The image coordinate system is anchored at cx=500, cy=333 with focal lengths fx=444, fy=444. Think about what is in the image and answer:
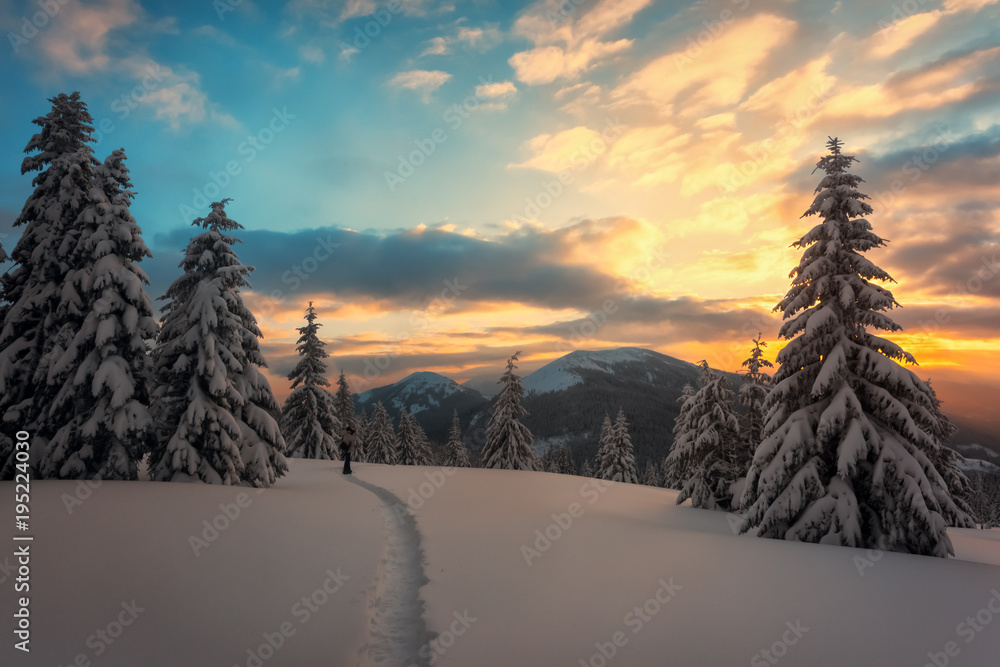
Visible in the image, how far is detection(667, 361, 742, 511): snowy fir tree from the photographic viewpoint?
2055 centimetres

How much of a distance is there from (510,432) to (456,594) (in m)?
30.7

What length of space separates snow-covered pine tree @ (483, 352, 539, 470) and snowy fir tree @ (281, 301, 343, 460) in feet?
45.0

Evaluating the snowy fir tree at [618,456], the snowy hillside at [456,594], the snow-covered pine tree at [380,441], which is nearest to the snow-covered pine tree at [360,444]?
the snow-covered pine tree at [380,441]

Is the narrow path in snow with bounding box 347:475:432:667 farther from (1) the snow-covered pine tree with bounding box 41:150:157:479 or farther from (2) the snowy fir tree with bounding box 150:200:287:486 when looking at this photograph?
(1) the snow-covered pine tree with bounding box 41:150:157:479

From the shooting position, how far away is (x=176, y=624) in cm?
572

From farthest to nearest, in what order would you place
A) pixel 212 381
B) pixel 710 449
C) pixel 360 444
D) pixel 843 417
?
pixel 360 444
pixel 710 449
pixel 212 381
pixel 843 417

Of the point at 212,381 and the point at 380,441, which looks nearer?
the point at 212,381

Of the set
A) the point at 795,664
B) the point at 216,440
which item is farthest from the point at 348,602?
the point at 216,440

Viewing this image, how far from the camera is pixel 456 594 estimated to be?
7.45 m

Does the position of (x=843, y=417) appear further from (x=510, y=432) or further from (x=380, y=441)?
(x=380, y=441)

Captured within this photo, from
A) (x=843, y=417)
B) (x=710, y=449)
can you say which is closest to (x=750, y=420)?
(x=710, y=449)

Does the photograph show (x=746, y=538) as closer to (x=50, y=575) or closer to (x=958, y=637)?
(x=958, y=637)

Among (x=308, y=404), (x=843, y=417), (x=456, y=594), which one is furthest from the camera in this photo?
(x=308, y=404)

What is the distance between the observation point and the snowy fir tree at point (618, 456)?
1738 inches
